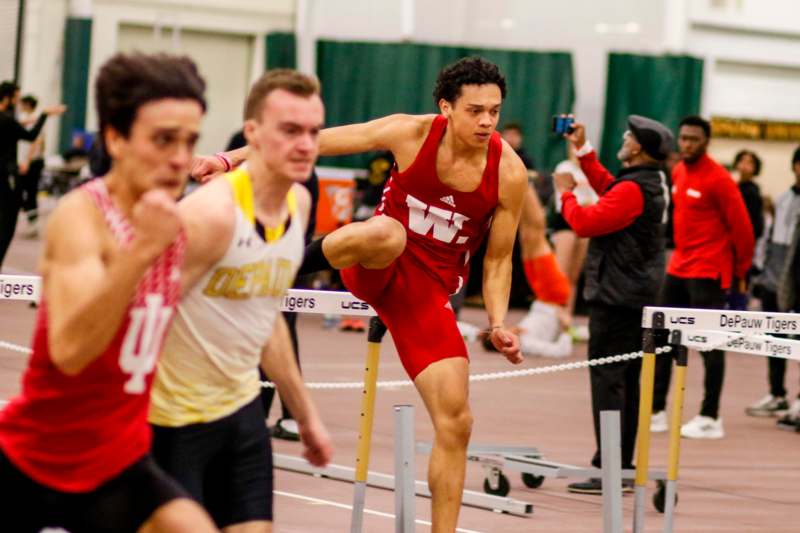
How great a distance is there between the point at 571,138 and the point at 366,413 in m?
2.72

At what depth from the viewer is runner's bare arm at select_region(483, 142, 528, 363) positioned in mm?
6988

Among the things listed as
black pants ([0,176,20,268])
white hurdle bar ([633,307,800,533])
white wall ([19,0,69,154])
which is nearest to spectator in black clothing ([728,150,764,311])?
white hurdle bar ([633,307,800,533])

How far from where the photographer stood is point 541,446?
10.6m

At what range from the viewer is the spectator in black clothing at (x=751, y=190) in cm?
1344

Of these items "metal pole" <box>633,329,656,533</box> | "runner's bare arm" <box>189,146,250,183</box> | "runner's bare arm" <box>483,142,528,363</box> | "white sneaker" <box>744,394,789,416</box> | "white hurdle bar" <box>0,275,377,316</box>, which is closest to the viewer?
"runner's bare arm" <box>189,146,250,183</box>

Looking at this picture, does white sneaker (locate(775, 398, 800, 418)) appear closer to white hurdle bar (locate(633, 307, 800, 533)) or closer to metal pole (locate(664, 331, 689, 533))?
white hurdle bar (locate(633, 307, 800, 533))

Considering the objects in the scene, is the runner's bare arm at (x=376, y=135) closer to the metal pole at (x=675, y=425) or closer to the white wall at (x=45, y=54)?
the metal pole at (x=675, y=425)

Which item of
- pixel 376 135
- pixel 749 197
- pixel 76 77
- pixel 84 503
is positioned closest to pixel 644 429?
pixel 376 135

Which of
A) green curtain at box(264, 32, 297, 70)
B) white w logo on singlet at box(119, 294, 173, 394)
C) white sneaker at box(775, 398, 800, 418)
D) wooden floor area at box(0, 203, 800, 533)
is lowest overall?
wooden floor area at box(0, 203, 800, 533)

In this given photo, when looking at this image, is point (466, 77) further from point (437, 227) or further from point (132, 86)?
point (132, 86)

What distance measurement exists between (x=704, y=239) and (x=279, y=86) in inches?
278

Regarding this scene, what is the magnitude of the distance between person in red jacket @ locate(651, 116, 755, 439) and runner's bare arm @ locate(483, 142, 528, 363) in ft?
13.7

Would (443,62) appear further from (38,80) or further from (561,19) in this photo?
(38,80)

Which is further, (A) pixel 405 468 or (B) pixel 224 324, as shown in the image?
(A) pixel 405 468
